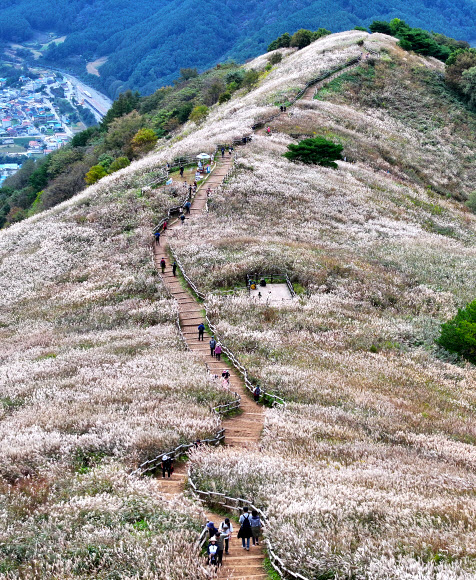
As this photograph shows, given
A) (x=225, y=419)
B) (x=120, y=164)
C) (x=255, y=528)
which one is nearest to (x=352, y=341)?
(x=225, y=419)

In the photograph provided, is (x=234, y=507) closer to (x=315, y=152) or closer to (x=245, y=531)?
(x=245, y=531)

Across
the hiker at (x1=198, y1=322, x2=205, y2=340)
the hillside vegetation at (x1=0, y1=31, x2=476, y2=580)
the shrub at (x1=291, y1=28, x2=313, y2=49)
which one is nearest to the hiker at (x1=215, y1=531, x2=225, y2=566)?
the hillside vegetation at (x1=0, y1=31, x2=476, y2=580)

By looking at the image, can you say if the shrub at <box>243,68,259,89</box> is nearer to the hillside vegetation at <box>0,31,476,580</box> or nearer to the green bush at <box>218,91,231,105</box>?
the green bush at <box>218,91,231,105</box>

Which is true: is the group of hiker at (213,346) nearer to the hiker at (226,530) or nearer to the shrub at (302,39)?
the hiker at (226,530)

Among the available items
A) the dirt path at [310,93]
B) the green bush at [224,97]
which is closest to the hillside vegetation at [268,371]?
the dirt path at [310,93]

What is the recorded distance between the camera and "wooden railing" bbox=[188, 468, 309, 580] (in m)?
8.93

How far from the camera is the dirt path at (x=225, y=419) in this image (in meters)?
9.38

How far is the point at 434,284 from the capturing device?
27.8 meters

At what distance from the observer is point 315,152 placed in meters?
44.7

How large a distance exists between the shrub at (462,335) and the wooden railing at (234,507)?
12.8 m

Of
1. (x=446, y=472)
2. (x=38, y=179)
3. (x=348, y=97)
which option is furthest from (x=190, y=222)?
(x=38, y=179)

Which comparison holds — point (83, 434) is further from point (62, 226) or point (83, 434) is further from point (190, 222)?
point (62, 226)

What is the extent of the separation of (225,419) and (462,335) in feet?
33.5

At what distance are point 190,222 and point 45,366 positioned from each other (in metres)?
16.1
